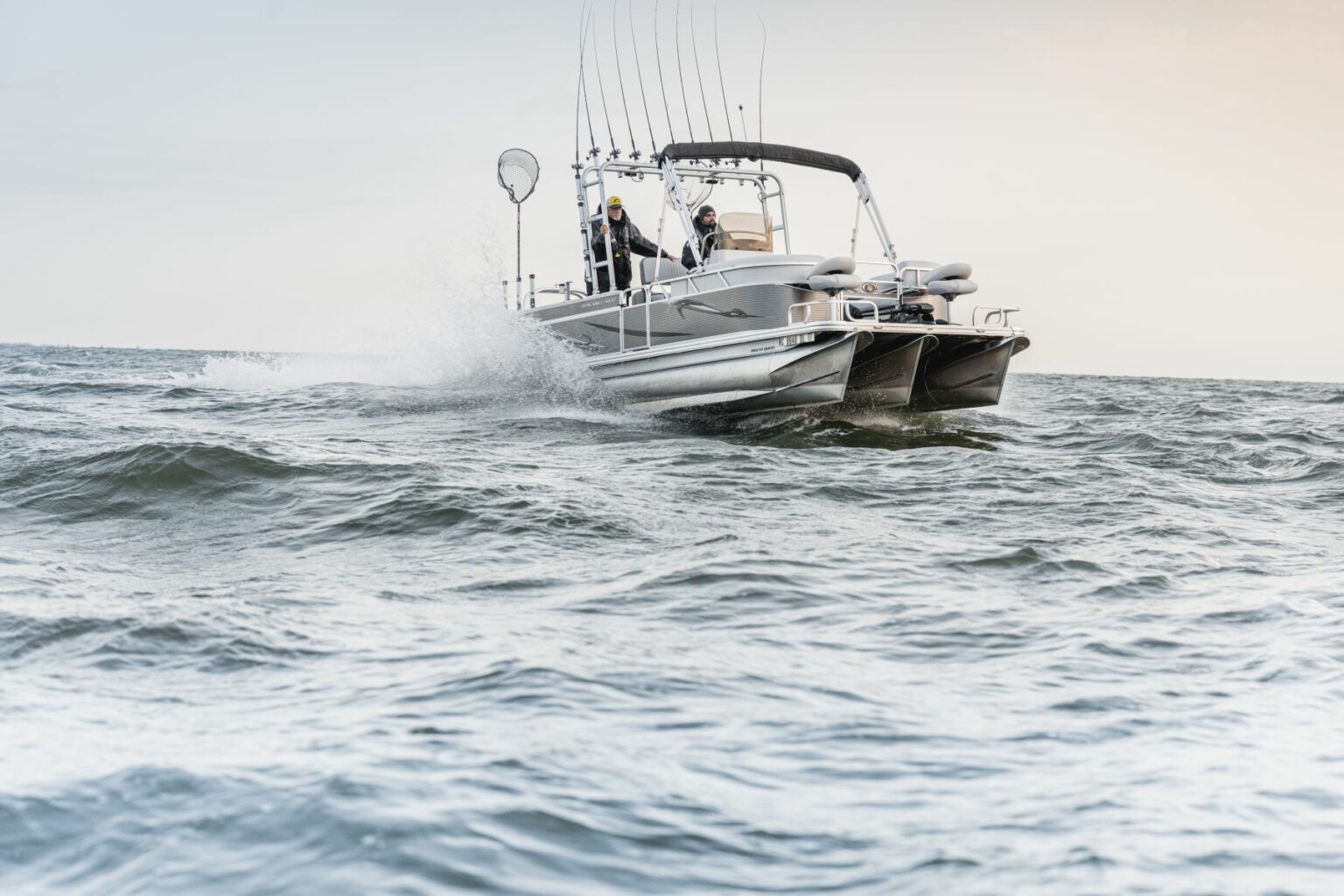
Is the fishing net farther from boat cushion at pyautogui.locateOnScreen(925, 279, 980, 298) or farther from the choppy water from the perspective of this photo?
the choppy water

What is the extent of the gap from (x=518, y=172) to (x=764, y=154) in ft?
11.6

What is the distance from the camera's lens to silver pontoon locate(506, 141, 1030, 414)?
11719 millimetres

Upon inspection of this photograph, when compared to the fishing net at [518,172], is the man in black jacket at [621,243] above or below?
below

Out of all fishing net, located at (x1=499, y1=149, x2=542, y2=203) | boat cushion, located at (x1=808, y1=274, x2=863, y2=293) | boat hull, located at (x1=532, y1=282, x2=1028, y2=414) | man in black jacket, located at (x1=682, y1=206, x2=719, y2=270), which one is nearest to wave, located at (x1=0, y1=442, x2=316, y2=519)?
boat hull, located at (x1=532, y1=282, x2=1028, y2=414)

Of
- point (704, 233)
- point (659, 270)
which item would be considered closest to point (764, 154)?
point (704, 233)

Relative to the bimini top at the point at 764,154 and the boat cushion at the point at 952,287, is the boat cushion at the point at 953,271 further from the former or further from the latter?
the bimini top at the point at 764,154

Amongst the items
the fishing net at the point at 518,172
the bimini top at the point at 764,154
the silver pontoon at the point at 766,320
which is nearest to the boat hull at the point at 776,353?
the silver pontoon at the point at 766,320

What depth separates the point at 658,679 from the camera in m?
4.16

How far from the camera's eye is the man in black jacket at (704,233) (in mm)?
13648

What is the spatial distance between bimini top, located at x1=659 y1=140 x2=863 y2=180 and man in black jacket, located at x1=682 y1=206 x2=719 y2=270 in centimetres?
63

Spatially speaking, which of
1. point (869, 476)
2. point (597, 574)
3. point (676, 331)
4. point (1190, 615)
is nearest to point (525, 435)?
point (676, 331)

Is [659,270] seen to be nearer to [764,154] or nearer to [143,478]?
[764,154]

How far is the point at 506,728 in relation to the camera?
360cm

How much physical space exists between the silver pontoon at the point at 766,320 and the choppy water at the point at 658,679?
2.17 m
